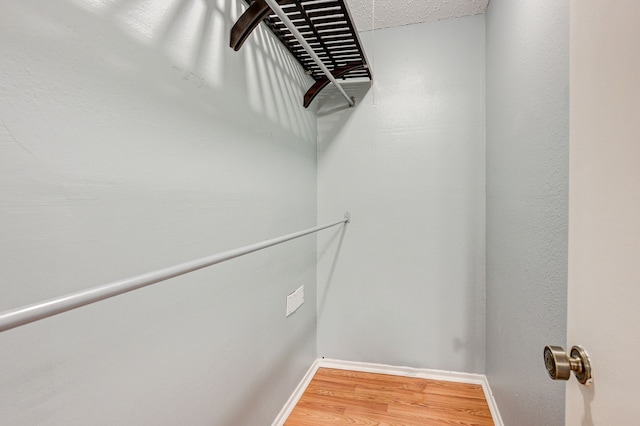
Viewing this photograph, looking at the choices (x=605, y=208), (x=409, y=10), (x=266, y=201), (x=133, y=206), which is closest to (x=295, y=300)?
(x=266, y=201)

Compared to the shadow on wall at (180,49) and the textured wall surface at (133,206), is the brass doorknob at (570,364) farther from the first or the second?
the shadow on wall at (180,49)

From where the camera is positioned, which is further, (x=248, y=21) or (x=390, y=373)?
(x=390, y=373)

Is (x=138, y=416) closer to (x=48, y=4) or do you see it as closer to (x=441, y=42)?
(x=48, y=4)

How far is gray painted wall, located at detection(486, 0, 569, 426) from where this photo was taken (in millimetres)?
809

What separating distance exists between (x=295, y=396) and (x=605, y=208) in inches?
69.1


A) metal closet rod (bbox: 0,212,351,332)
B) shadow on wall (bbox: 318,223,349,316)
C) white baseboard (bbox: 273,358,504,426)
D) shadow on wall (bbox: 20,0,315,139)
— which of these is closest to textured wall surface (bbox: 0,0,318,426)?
shadow on wall (bbox: 20,0,315,139)

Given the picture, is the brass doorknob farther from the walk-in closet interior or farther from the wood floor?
the wood floor

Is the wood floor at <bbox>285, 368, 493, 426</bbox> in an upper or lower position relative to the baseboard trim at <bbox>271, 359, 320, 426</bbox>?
lower

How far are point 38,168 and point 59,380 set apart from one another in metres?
0.41

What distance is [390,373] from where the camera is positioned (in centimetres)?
198

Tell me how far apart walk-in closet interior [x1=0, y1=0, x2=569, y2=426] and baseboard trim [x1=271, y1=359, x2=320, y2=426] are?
0.04 metres

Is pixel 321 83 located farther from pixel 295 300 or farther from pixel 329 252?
pixel 295 300

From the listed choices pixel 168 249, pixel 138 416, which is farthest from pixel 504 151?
pixel 138 416

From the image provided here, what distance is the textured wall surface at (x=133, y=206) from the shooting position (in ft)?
1.70
